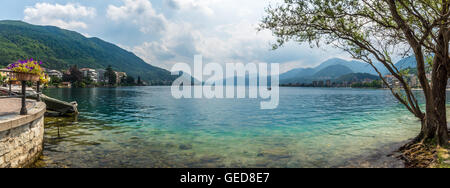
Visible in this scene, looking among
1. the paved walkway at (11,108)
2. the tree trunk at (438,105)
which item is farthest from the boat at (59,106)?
the tree trunk at (438,105)

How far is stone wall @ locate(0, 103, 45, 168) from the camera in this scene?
24.3 feet

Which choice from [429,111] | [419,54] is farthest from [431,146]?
[419,54]

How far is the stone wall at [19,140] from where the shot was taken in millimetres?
7418

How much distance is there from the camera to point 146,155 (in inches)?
507

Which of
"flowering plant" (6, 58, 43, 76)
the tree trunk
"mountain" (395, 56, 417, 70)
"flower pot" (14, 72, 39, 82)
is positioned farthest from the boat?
the tree trunk

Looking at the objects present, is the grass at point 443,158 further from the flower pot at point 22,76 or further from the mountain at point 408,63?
the flower pot at point 22,76

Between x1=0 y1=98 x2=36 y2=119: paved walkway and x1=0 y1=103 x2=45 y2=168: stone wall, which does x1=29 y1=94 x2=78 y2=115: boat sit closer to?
x1=0 y1=98 x2=36 y2=119: paved walkway

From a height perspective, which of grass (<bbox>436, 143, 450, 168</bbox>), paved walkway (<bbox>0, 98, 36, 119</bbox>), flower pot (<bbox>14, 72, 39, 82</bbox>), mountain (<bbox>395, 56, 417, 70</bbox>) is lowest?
grass (<bbox>436, 143, 450, 168</bbox>)

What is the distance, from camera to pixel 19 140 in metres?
8.38

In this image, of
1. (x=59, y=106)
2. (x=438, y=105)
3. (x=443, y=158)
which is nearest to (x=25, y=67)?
(x=443, y=158)

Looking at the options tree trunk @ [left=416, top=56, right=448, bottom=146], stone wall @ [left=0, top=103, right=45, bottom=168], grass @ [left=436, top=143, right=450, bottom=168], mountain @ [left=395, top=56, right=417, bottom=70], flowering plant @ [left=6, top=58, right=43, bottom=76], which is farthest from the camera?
mountain @ [left=395, top=56, right=417, bottom=70]

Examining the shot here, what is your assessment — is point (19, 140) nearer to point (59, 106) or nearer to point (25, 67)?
point (25, 67)
